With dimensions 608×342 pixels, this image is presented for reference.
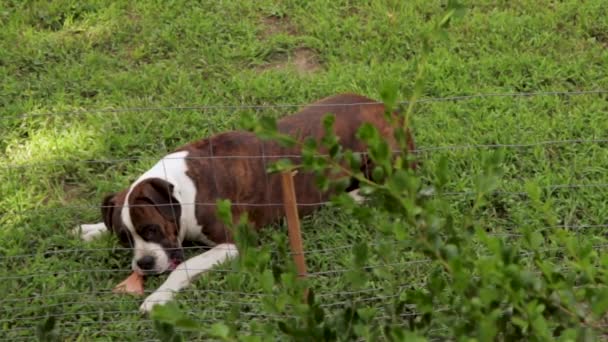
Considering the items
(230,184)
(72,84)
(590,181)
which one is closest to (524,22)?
(590,181)

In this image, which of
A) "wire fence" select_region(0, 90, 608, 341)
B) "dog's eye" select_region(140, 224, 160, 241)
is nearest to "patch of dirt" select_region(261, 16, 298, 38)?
"wire fence" select_region(0, 90, 608, 341)

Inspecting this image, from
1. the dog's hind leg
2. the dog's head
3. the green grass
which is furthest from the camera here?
the green grass

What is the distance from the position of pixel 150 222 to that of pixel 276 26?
2518 mm

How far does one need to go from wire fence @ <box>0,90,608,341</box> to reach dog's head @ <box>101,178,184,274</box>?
0.04m

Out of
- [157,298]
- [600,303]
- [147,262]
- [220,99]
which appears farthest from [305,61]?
[600,303]

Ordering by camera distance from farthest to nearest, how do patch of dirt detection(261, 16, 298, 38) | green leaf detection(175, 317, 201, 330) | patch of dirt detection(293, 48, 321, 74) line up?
patch of dirt detection(261, 16, 298, 38), patch of dirt detection(293, 48, 321, 74), green leaf detection(175, 317, 201, 330)

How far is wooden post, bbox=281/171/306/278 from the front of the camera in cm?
378

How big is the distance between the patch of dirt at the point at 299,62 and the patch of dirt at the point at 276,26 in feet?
0.82

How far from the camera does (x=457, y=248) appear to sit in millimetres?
2049

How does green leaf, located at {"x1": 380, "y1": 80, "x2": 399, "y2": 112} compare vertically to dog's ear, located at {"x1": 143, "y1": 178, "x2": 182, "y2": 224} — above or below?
above

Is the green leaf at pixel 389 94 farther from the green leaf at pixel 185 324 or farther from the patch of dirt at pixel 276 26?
the patch of dirt at pixel 276 26

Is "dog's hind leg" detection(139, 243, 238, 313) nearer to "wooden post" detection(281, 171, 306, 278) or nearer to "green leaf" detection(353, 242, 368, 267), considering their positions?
"wooden post" detection(281, 171, 306, 278)

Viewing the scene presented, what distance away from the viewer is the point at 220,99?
5.70 m

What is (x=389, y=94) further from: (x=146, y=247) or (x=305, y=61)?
(x=305, y=61)
